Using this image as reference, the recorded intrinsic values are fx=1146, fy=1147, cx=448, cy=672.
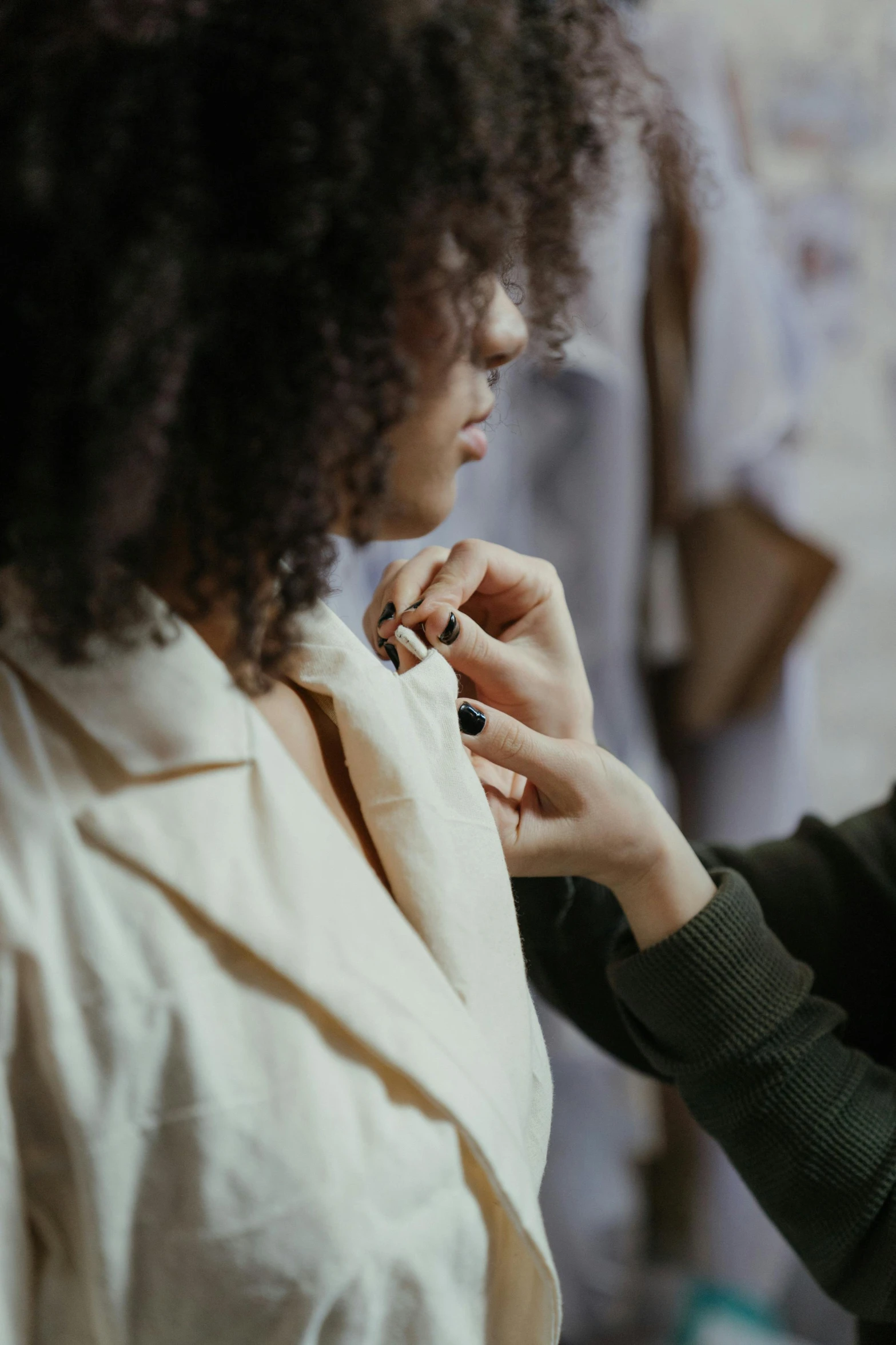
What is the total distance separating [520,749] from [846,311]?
1.33 metres

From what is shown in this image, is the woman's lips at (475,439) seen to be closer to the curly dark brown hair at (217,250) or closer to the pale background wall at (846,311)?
the curly dark brown hair at (217,250)

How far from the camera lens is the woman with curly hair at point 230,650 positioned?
38 centimetres

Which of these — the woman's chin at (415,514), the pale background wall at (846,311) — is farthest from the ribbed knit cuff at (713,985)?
the pale background wall at (846,311)

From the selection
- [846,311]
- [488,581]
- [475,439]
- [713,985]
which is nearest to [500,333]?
[475,439]

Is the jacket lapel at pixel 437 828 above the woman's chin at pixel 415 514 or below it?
below

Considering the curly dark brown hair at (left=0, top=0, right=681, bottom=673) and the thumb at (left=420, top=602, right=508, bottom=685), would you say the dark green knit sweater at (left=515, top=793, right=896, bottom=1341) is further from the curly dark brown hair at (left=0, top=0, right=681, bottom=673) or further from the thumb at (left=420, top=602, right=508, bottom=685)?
the curly dark brown hair at (left=0, top=0, right=681, bottom=673)

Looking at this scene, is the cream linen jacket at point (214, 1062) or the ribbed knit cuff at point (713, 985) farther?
the ribbed knit cuff at point (713, 985)

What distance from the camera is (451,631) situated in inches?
22.2

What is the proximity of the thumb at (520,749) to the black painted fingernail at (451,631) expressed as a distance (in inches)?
1.3

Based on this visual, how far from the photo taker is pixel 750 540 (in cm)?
132

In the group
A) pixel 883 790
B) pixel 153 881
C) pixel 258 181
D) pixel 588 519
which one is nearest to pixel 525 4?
pixel 258 181

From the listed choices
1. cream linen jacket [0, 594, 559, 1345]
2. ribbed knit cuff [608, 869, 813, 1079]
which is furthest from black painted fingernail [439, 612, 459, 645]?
ribbed knit cuff [608, 869, 813, 1079]

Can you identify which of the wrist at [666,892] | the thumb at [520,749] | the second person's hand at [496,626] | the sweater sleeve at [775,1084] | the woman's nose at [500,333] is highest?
the woman's nose at [500,333]

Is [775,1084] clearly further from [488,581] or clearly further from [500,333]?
[500,333]
